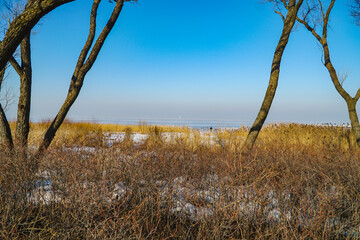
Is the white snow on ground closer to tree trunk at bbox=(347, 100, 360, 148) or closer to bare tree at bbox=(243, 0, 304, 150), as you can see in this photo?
bare tree at bbox=(243, 0, 304, 150)

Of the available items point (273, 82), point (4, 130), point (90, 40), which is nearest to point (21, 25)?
point (90, 40)

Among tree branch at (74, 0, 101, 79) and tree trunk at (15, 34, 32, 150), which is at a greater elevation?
tree branch at (74, 0, 101, 79)

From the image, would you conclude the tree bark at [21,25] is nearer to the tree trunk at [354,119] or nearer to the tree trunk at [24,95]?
the tree trunk at [24,95]

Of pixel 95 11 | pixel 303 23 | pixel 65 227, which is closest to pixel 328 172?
pixel 65 227

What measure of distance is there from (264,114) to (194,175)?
3.68 meters

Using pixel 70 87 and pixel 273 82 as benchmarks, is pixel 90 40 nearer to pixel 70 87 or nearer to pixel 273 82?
pixel 70 87

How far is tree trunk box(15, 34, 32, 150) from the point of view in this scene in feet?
17.9

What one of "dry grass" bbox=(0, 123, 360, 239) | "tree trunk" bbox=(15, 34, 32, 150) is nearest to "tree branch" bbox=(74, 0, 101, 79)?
"tree trunk" bbox=(15, 34, 32, 150)

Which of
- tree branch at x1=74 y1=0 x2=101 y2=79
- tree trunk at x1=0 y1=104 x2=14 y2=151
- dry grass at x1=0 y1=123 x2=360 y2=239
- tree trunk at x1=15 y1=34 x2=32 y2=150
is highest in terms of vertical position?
tree branch at x1=74 y1=0 x2=101 y2=79

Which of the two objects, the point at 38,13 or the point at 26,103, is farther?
the point at 26,103

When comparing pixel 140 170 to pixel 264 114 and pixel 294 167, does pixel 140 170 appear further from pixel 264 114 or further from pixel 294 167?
pixel 264 114

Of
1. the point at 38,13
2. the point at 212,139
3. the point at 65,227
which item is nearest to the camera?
the point at 65,227

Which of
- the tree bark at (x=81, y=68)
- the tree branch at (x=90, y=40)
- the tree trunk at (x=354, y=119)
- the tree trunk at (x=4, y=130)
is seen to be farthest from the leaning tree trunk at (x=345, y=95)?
the tree trunk at (x=4, y=130)

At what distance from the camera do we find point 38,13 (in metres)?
3.42
